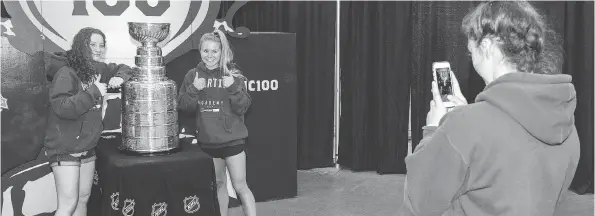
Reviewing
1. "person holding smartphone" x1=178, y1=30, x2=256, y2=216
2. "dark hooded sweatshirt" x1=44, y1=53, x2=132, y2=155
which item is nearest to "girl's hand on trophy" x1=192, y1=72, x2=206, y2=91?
"person holding smartphone" x1=178, y1=30, x2=256, y2=216

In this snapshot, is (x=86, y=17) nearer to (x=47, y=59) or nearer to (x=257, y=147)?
(x=47, y=59)

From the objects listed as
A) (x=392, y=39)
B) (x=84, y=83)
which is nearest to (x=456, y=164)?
(x=84, y=83)

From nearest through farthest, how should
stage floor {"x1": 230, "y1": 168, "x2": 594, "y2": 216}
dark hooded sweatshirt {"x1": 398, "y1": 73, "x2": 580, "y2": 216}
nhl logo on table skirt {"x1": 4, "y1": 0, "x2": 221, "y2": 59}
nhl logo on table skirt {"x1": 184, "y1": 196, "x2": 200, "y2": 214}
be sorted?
1. dark hooded sweatshirt {"x1": 398, "y1": 73, "x2": 580, "y2": 216}
2. nhl logo on table skirt {"x1": 184, "y1": 196, "x2": 200, "y2": 214}
3. nhl logo on table skirt {"x1": 4, "y1": 0, "x2": 221, "y2": 59}
4. stage floor {"x1": 230, "y1": 168, "x2": 594, "y2": 216}

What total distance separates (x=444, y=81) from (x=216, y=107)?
176 centimetres

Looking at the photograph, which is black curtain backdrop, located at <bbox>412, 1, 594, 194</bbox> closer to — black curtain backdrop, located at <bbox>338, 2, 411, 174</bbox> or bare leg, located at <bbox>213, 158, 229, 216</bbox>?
black curtain backdrop, located at <bbox>338, 2, 411, 174</bbox>

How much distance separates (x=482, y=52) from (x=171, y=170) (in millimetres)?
1747

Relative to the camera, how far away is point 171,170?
103 inches

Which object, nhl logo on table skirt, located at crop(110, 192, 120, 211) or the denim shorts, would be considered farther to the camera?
the denim shorts

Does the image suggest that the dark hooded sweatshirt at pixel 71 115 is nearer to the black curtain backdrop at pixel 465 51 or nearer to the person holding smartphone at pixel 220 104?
the person holding smartphone at pixel 220 104

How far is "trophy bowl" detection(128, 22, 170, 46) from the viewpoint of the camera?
2.68m

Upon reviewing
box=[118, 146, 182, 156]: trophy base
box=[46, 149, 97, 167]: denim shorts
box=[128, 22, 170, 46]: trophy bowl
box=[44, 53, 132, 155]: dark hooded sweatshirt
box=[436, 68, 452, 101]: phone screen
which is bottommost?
box=[46, 149, 97, 167]: denim shorts

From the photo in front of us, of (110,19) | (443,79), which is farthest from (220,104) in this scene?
(443,79)

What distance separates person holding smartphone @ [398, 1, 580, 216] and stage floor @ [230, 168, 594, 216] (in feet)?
9.73

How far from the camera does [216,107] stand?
3.15 m
